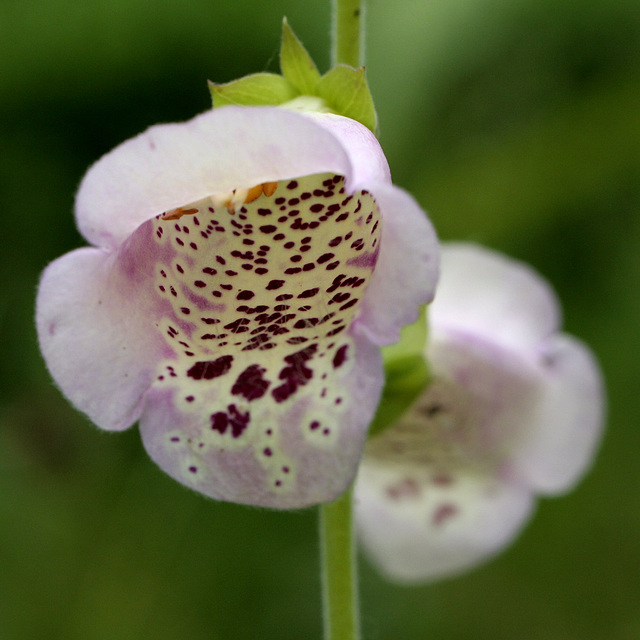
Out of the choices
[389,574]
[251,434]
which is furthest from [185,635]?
[251,434]

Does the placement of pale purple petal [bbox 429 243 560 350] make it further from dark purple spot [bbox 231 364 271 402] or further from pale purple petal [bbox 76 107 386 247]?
pale purple petal [bbox 76 107 386 247]

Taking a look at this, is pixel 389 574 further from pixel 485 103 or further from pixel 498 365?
pixel 485 103

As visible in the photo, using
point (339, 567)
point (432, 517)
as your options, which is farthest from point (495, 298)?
point (339, 567)

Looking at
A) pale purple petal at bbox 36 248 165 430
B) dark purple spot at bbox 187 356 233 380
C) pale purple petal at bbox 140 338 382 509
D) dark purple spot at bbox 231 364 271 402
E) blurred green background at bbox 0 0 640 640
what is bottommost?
blurred green background at bbox 0 0 640 640

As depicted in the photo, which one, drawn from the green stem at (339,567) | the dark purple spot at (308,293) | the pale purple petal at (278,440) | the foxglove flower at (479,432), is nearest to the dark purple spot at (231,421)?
the pale purple petal at (278,440)

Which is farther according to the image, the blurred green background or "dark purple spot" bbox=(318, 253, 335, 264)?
the blurred green background

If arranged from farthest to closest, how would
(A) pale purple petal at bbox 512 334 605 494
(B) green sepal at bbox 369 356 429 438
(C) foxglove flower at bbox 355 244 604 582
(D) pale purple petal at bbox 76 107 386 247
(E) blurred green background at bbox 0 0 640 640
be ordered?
(E) blurred green background at bbox 0 0 640 640
(A) pale purple petal at bbox 512 334 605 494
(C) foxglove flower at bbox 355 244 604 582
(B) green sepal at bbox 369 356 429 438
(D) pale purple petal at bbox 76 107 386 247

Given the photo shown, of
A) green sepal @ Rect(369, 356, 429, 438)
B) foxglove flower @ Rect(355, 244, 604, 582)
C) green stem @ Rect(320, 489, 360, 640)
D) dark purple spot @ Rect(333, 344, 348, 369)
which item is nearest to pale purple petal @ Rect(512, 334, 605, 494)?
foxglove flower @ Rect(355, 244, 604, 582)
